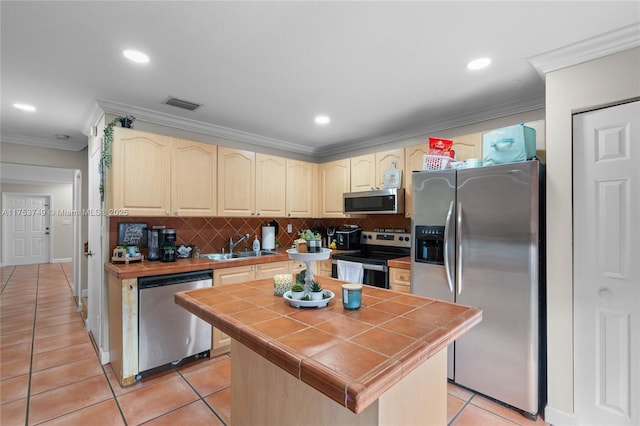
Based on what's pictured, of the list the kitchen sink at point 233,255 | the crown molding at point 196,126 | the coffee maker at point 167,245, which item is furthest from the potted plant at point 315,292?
the crown molding at point 196,126

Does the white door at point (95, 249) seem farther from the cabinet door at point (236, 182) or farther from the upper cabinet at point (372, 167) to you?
the upper cabinet at point (372, 167)

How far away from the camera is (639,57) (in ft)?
5.67

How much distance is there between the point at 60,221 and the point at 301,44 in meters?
10.4

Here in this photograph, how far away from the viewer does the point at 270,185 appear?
12.5 ft

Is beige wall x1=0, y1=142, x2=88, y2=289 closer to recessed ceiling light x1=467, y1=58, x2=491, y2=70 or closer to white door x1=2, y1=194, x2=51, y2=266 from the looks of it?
recessed ceiling light x1=467, y1=58, x2=491, y2=70

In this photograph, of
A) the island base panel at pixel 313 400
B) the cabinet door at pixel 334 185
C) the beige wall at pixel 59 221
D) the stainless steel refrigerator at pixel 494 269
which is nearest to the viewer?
the island base panel at pixel 313 400

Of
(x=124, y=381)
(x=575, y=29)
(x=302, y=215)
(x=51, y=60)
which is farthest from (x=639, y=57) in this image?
(x=124, y=381)

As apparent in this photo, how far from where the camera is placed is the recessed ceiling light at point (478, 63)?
2020 mm

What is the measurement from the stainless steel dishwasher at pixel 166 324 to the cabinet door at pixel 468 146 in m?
2.66

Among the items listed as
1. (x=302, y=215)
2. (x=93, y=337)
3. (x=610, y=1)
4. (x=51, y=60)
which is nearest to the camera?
(x=610, y=1)

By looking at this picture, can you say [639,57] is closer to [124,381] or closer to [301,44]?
[301,44]

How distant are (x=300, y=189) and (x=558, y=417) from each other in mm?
3285

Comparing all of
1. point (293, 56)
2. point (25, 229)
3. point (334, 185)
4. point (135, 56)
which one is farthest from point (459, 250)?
point (25, 229)

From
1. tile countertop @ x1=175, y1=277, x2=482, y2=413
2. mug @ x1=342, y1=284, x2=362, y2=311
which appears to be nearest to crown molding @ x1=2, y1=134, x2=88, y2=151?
tile countertop @ x1=175, y1=277, x2=482, y2=413
